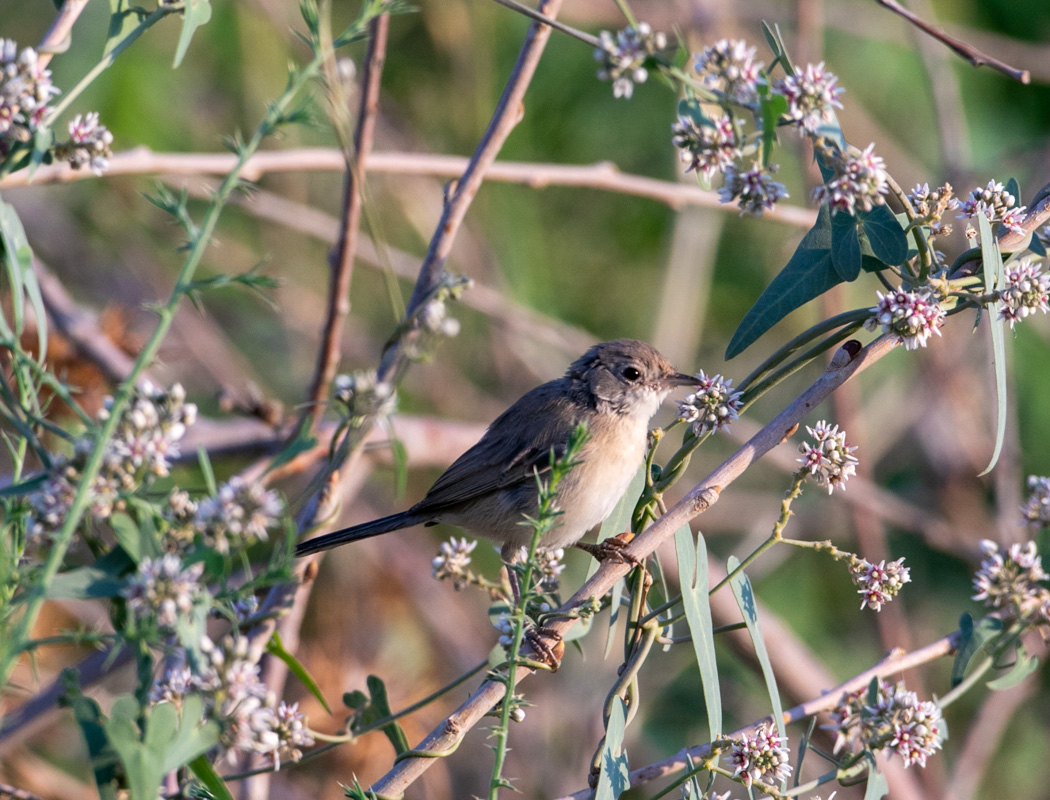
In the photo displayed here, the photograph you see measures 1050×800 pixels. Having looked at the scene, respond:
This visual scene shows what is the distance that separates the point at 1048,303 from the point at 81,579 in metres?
1.80

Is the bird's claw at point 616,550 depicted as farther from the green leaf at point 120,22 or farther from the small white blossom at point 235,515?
the green leaf at point 120,22

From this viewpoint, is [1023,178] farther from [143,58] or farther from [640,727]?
[143,58]

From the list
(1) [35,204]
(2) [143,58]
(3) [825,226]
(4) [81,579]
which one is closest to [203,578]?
(4) [81,579]

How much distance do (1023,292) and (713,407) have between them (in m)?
0.61

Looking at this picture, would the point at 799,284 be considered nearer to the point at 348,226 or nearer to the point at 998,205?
the point at 998,205

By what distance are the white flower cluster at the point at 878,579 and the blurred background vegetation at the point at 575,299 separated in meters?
3.57

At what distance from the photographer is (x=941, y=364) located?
5.94 meters

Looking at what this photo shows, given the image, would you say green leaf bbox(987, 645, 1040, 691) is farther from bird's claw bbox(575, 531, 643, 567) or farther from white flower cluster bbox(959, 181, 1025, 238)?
white flower cluster bbox(959, 181, 1025, 238)

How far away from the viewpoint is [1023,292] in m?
1.78

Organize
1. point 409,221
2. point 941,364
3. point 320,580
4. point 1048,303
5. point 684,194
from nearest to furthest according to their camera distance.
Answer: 1. point 1048,303
2. point 684,194
3. point 941,364
4. point 320,580
5. point 409,221

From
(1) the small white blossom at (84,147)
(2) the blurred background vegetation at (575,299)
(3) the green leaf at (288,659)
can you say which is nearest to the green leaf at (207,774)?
(3) the green leaf at (288,659)

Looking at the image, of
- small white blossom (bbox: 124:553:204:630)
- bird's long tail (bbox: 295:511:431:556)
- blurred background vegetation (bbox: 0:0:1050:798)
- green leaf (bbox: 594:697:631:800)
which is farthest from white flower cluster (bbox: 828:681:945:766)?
blurred background vegetation (bbox: 0:0:1050:798)

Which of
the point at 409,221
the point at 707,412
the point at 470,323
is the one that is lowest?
the point at 707,412

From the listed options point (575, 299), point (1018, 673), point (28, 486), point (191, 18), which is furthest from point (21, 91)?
point (575, 299)
